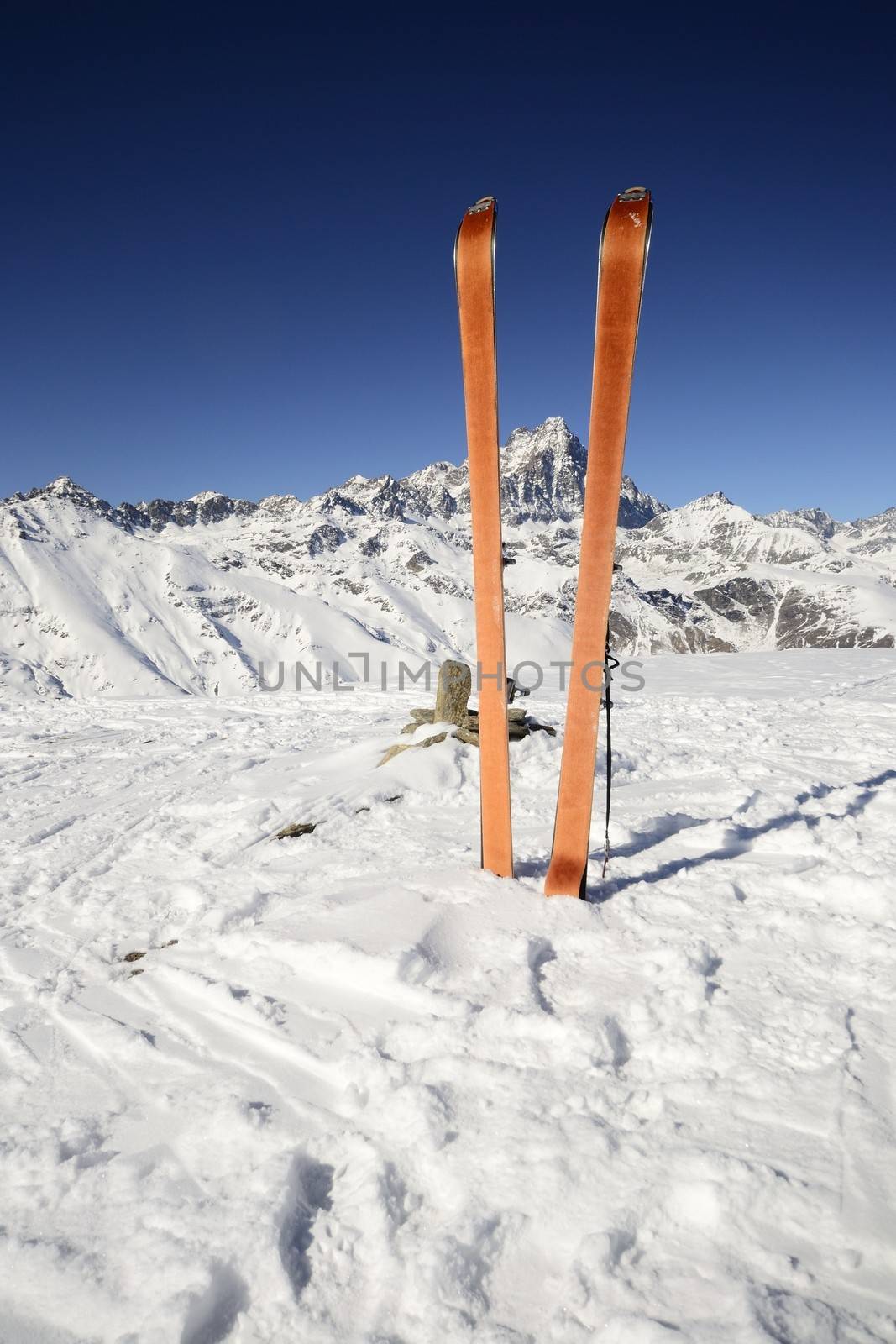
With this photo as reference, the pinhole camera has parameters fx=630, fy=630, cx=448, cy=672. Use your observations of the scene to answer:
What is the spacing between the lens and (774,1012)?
3.14 meters

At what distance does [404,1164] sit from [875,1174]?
1.71 meters

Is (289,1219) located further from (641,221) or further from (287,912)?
(641,221)

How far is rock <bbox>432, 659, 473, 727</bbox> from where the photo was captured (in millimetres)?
10133

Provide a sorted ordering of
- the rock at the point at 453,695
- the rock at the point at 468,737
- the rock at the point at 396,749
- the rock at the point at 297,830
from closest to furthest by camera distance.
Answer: the rock at the point at 297,830
the rock at the point at 468,737
the rock at the point at 396,749
the rock at the point at 453,695

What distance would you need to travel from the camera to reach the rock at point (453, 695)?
1013 centimetres

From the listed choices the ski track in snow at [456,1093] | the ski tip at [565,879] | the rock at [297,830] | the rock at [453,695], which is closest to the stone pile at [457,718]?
the rock at [453,695]

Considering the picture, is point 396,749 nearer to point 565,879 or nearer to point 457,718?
point 457,718

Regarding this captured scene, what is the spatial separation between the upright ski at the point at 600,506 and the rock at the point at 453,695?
5511mm

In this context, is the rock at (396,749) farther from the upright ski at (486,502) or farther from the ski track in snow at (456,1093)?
the upright ski at (486,502)

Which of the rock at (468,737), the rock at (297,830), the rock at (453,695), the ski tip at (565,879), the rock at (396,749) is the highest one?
the rock at (453,695)

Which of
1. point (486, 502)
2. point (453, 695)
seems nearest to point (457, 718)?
point (453, 695)

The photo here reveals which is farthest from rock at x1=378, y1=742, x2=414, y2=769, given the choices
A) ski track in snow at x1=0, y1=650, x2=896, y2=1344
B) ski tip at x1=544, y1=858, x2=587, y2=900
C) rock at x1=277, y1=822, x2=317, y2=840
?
ski tip at x1=544, y1=858, x2=587, y2=900

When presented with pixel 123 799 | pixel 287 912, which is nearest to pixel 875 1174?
pixel 287 912

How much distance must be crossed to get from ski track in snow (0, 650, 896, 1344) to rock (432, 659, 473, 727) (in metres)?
4.17
